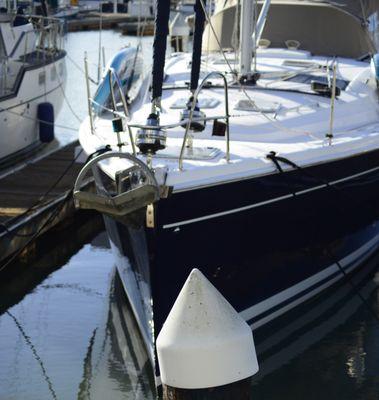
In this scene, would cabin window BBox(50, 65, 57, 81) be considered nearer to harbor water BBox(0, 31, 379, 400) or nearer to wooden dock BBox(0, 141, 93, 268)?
wooden dock BBox(0, 141, 93, 268)

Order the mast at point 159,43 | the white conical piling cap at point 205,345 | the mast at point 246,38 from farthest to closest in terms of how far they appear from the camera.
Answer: the mast at point 246,38
the mast at point 159,43
the white conical piling cap at point 205,345

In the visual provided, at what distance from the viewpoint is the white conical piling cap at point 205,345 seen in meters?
4.67

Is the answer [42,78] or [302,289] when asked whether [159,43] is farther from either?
[42,78]

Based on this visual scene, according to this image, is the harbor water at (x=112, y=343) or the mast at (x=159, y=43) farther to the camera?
the harbor water at (x=112, y=343)

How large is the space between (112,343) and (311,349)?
2.05m

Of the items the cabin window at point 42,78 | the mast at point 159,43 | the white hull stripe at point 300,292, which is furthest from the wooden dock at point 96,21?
the mast at point 159,43

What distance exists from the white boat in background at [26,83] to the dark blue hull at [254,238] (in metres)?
7.03

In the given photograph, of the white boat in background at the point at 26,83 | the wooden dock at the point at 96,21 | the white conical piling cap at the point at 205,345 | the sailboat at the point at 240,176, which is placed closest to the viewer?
the white conical piling cap at the point at 205,345

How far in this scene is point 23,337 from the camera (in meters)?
10.1

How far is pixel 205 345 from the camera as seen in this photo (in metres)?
4.65

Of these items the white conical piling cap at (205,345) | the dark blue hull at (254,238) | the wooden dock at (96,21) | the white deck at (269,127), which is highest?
the white conical piling cap at (205,345)

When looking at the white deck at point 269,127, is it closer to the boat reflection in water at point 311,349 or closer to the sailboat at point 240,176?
the sailboat at point 240,176

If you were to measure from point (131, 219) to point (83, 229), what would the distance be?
608 cm

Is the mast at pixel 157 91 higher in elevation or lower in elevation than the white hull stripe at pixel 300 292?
higher
